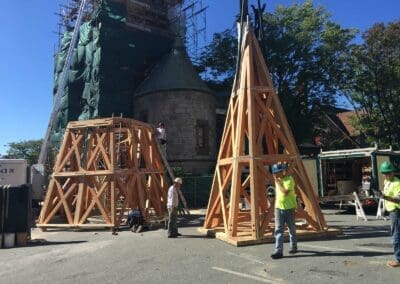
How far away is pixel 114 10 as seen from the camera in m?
32.7

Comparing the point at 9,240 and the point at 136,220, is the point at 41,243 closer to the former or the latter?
the point at 9,240

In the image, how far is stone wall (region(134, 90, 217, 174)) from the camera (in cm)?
2975

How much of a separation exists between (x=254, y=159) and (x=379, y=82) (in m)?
24.4

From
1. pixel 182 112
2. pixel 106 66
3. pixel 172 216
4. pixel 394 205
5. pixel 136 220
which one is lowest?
pixel 136 220

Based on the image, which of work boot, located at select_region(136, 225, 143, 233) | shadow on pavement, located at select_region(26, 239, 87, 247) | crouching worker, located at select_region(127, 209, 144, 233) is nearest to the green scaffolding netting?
crouching worker, located at select_region(127, 209, 144, 233)

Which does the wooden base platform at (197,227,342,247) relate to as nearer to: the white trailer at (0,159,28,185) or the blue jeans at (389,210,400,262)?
the blue jeans at (389,210,400,262)

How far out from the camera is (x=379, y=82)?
32.3 m

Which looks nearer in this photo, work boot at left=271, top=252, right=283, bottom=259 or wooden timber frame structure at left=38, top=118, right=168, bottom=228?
work boot at left=271, top=252, right=283, bottom=259

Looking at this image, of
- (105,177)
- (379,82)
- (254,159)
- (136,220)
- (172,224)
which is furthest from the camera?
(379,82)

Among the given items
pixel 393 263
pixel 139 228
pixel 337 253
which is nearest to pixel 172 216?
pixel 139 228

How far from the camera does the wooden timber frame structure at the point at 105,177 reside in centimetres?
1512

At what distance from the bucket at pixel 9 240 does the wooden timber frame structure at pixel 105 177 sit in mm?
3297

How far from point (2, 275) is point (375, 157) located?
14320 millimetres

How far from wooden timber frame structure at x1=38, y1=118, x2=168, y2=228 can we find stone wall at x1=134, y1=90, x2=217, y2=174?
11698mm
